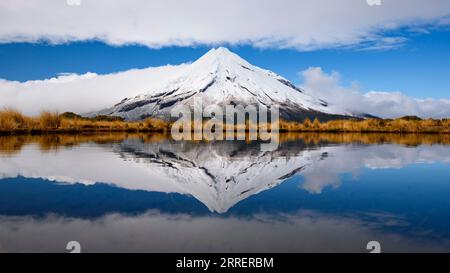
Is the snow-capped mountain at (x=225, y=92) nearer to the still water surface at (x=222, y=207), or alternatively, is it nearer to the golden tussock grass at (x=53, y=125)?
the golden tussock grass at (x=53, y=125)

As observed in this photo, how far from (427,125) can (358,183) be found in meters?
36.1

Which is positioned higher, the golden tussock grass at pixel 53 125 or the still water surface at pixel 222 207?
the golden tussock grass at pixel 53 125

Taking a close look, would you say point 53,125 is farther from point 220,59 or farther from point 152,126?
point 220,59

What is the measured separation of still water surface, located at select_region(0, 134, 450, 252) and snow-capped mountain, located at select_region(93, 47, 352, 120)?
397 feet

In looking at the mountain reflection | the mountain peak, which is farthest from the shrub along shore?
the mountain peak

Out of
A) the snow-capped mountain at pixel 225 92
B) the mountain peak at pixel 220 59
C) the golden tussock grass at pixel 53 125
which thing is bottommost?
the golden tussock grass at pixel 53 125

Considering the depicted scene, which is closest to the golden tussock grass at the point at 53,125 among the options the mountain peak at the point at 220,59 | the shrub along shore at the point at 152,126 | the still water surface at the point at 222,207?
the shrub along shore at the point at 152,126

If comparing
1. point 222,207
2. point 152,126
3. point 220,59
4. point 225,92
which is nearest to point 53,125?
point 152,126

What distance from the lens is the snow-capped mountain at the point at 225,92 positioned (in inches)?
5774

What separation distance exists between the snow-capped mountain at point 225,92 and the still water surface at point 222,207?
120962mm

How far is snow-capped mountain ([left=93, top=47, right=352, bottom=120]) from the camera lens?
146650 mm

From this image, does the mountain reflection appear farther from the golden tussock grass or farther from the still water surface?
the golden tussock grass

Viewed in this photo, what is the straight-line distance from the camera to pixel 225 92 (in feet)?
506
